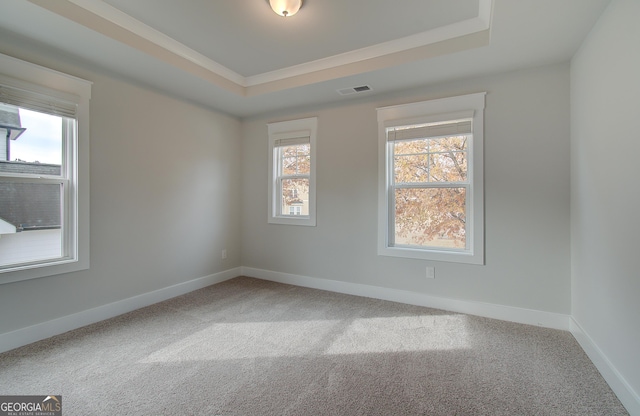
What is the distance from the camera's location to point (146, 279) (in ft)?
10.8

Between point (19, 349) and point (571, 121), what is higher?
point (571, 121)

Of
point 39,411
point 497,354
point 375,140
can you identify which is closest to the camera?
point 39,411

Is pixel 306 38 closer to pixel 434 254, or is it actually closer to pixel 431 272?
pixel 434 254

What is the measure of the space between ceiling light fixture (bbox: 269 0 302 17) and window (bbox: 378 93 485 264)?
165 centimetres

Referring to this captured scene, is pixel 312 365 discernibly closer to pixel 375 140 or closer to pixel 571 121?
pixel 375 140

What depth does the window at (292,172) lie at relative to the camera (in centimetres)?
403

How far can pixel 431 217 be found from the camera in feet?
11.0

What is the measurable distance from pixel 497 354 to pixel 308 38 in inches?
125

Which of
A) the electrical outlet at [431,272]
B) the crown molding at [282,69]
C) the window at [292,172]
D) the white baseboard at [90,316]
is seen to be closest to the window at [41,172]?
the white baseboard at [90,316]

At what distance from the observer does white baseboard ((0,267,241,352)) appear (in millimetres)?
2312

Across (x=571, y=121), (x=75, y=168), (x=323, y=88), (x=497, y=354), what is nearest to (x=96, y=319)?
(x=75, y=168)

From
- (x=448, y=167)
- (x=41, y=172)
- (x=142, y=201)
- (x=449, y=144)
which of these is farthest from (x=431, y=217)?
(x=41, y=172)

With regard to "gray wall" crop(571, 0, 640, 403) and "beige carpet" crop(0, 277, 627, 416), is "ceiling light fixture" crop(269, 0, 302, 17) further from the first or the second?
"beige carpet" crop(0, 277, 627, 416)

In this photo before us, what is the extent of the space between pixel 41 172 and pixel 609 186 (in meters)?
4.41
